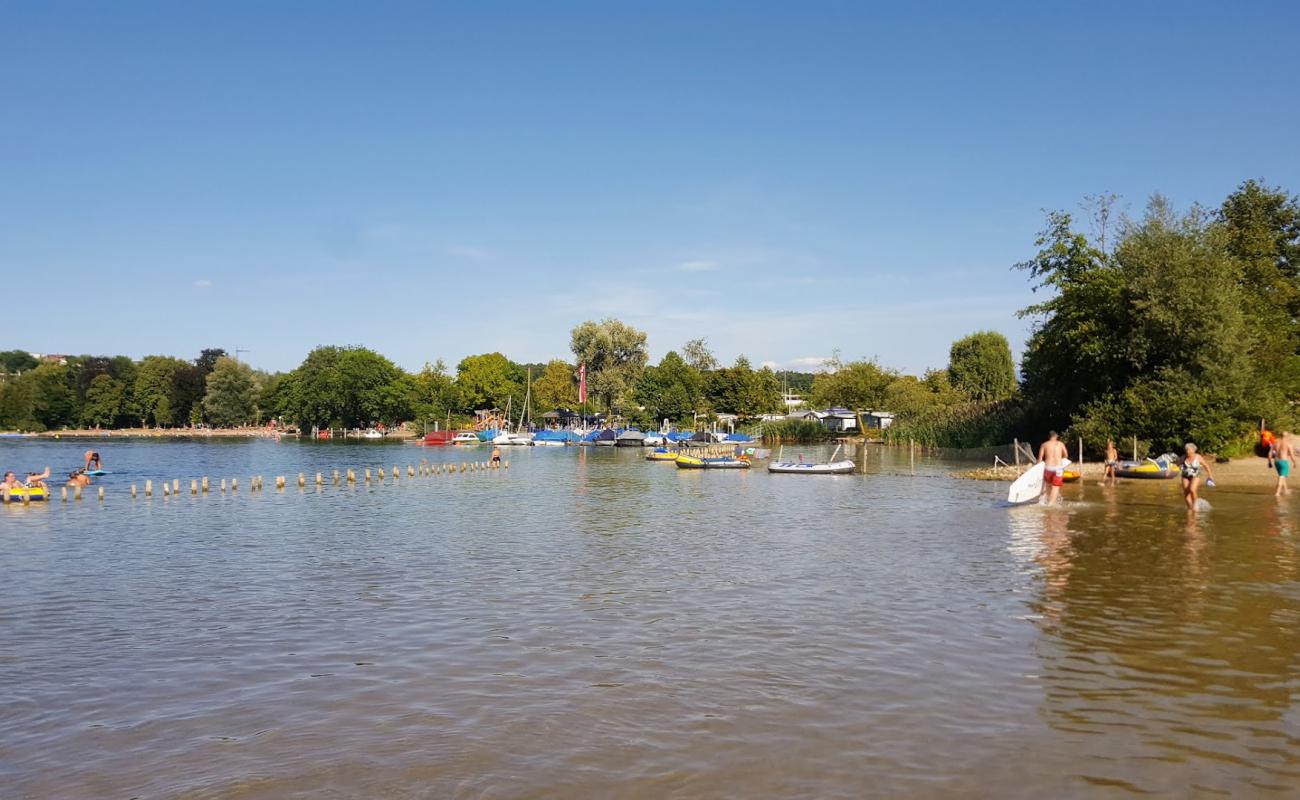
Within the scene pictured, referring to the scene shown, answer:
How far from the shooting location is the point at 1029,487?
114ft

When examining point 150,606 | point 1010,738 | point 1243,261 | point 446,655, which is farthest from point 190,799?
point 1243,261

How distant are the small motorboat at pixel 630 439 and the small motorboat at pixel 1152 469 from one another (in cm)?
7376

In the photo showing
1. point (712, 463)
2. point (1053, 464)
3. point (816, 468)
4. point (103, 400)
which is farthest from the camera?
point (103, 400)

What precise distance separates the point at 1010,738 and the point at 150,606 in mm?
16649

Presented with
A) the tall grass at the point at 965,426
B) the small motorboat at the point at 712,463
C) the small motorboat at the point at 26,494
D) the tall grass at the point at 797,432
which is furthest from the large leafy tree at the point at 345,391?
the small motorboat at the point at 26,494

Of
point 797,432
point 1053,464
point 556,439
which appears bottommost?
point 1053,464

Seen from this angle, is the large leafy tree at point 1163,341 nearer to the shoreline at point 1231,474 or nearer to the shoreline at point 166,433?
the shoreline at point 1231,474

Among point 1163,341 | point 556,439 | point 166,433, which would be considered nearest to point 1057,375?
point 1163,341

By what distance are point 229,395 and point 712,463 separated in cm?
12364

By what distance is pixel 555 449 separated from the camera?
110 meters

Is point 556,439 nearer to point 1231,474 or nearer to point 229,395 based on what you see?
point 229,395

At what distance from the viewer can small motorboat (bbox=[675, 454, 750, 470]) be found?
6569 centimetres

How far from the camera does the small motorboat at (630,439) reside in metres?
114

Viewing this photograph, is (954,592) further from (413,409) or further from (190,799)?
(413,409)
